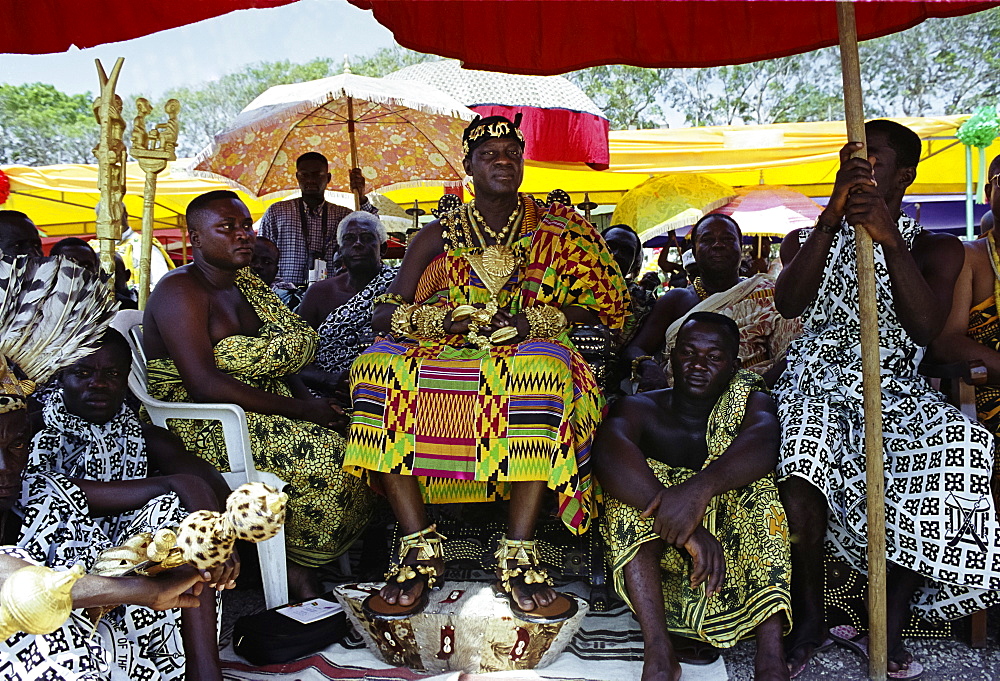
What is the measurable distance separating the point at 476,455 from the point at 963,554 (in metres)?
1.74

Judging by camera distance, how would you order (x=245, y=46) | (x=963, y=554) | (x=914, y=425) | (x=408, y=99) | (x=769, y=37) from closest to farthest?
1. (x=963, y=554)
2. (x=914, y=425)
3. (x=769, y=37)
4. (x=408, y=99)
5. (x=245, y=46)

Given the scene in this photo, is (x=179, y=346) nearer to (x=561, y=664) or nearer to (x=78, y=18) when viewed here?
(x=78, y=18)

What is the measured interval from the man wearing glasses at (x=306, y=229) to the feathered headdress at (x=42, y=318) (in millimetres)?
3728

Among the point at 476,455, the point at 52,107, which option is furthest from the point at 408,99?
the point at 52,107

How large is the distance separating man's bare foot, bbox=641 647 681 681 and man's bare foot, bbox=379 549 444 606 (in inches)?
32.8

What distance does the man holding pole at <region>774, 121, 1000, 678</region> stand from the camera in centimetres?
312

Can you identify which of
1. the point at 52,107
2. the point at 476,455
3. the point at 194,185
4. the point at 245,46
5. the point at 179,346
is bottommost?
the point at 476,455

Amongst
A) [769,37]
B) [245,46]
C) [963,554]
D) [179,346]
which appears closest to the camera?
[963,554]

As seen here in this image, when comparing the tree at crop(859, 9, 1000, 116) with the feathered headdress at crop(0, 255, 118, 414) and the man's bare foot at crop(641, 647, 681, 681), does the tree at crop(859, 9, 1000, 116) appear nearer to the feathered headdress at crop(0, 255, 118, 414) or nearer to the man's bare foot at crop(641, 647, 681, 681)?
the man's bare foot at crop(641, 647, 681, 681)

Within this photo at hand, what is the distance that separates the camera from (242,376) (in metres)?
3.89

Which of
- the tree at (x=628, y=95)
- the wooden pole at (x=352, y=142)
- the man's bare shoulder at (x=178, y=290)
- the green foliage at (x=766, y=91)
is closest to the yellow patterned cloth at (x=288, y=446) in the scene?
the man's bare shoulder at (x=178, y=290)

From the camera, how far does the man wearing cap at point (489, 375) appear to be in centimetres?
333

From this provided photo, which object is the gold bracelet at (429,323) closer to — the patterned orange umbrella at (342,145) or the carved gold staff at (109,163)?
the carved gold staff at (109,163)

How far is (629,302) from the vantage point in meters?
4.08
